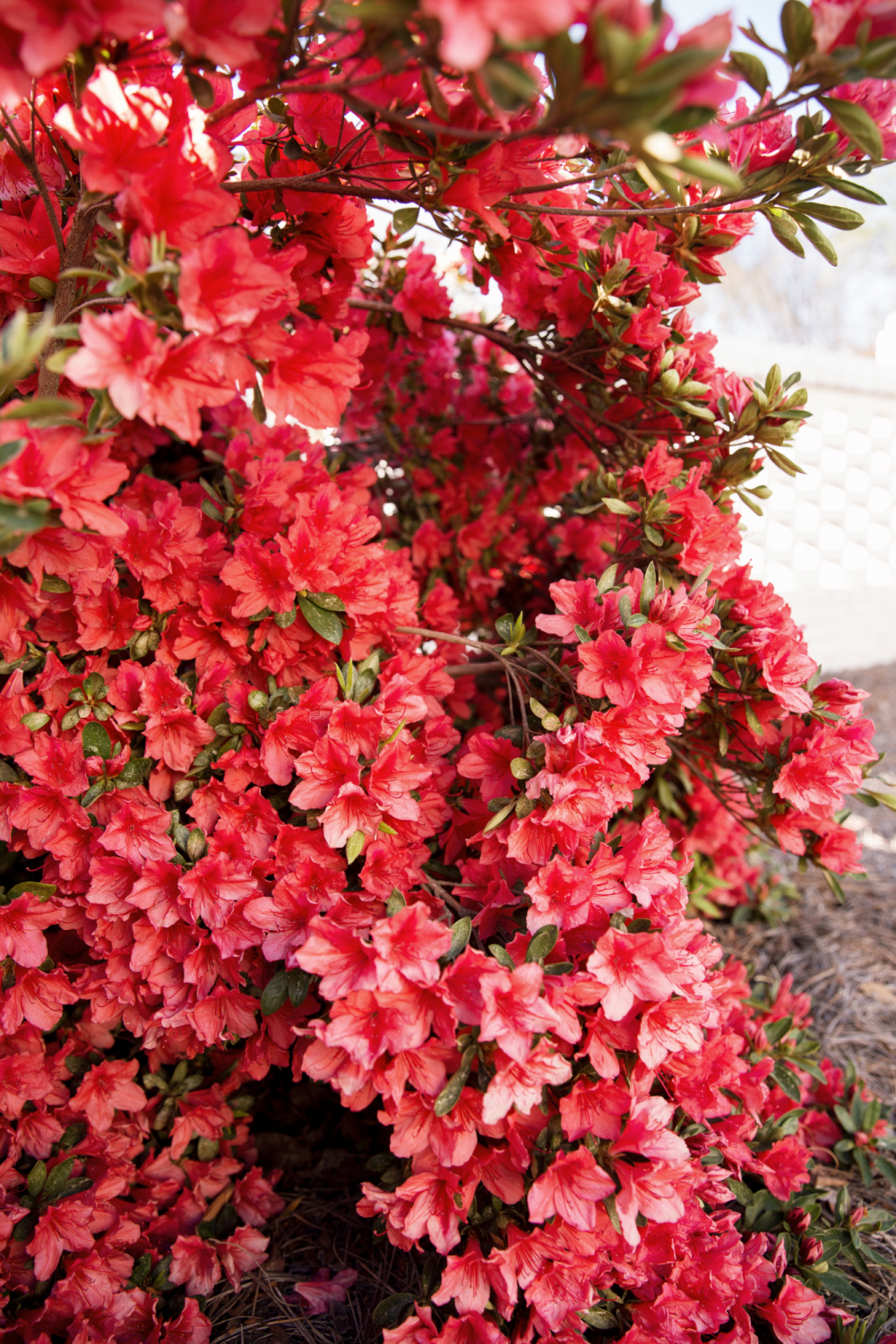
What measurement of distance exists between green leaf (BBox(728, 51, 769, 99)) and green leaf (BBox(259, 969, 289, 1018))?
3.91ft

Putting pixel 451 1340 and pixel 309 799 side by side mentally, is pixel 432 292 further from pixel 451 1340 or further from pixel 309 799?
pixel 451 1340

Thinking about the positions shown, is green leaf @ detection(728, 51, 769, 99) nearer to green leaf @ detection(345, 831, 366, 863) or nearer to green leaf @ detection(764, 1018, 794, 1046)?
green leaf @ detection(345, 831, 366, 863)

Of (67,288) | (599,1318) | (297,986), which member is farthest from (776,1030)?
(67,288)

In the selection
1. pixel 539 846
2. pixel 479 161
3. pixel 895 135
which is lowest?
pixel 539 846

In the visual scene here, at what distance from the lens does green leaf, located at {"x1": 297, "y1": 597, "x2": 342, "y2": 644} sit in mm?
1155

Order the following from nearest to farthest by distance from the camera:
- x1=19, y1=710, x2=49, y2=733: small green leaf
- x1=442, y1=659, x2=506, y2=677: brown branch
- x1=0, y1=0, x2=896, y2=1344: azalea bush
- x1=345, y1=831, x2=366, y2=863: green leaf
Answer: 1. x1=0, y1=0, x2=896, y2=1344: azalea bush
2. x1=345, y1=831, x2=366, y2=863: green leaf
3. x1=19, y1=710, x2=49, y2=733: small green leaf
4. x1=442, y1=659, x2=506, y2=677: brown branch

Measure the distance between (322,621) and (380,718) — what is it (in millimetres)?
181

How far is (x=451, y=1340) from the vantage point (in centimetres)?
97

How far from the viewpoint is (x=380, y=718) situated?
1.09m

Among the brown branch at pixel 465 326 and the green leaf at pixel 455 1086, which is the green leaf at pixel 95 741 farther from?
the brown branch at pixel 465 326

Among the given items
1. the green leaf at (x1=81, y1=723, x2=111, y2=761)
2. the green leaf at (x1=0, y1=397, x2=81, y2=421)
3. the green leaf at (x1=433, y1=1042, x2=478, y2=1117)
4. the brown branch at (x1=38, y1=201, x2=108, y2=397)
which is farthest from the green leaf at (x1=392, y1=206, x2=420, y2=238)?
the green leaf at (x1=433, y1=1042, x2=478, y2=1117)

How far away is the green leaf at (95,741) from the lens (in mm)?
1108

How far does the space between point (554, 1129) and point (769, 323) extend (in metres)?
15.5

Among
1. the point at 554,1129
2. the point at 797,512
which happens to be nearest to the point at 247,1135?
the point at 554,1129
